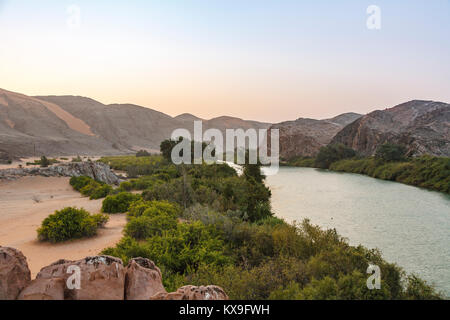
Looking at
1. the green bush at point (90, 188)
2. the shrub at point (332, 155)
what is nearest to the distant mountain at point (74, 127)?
the green bush at point (90, 188)

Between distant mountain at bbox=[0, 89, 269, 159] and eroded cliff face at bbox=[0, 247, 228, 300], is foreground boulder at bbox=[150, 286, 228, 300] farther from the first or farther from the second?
distant mountain at bbox=[0, 89, 269, 159]

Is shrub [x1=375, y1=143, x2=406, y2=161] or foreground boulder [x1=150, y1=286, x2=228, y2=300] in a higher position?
shrub [x1=375, y1=143, x2=406, y2=161]

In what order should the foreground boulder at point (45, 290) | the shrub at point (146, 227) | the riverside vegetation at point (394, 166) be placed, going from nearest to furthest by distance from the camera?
the foreground boulder at point (45, 290) → the shrub at point (146, 227) → the riverside vegetation at point (394, 166)

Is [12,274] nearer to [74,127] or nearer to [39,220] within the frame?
[39,220]

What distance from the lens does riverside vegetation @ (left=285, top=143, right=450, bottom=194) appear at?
1049 inches

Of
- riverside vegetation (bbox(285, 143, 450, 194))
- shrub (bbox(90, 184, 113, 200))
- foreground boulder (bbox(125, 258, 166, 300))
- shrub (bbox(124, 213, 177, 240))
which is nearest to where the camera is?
foreground boulder (bbox(125, 258, 166, 300))

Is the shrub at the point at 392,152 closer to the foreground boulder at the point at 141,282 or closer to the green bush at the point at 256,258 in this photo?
the green bush at the point at 256,258

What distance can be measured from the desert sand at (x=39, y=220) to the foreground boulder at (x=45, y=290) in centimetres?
367

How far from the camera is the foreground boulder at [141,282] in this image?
11.8 ft

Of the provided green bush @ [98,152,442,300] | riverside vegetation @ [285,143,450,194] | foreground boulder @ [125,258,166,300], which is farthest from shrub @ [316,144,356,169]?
foreground boulder @ [125,258,166,300]

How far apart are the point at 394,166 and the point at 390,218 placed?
72.1 ft

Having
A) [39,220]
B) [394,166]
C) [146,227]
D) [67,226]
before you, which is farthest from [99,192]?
[394,166]

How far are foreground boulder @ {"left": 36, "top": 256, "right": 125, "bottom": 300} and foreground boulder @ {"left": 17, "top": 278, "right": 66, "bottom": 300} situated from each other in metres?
0.07

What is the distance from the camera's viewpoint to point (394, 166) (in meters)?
34.5
